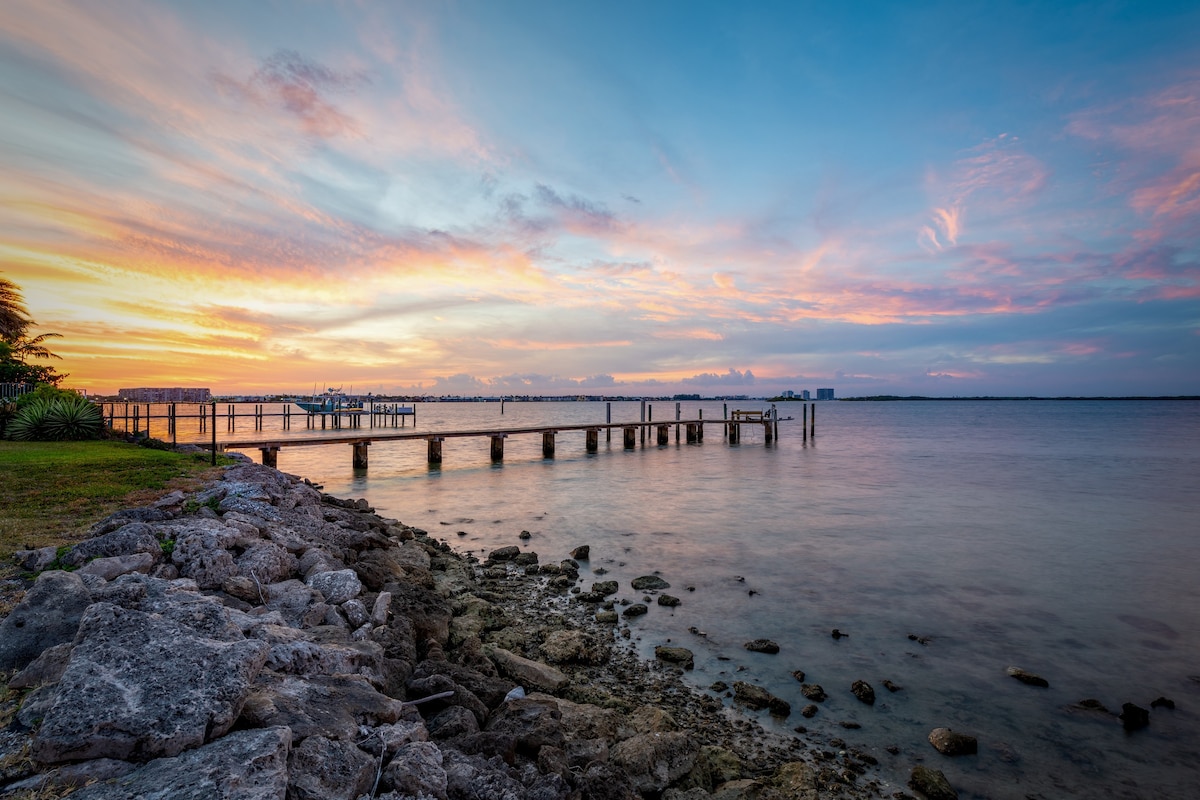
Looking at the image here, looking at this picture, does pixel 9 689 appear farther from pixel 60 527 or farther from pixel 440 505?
pixel 440 505

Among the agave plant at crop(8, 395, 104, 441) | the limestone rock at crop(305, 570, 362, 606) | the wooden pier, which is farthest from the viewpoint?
the wooden pier

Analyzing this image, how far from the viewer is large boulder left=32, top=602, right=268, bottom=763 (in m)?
2.94

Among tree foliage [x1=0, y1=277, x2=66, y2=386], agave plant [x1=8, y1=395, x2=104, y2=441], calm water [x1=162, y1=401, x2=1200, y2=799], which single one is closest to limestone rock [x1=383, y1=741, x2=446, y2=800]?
calm water [x1=162, y1=401, x2=1200, y2=799]

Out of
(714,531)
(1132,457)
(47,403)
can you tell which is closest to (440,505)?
(714,531)

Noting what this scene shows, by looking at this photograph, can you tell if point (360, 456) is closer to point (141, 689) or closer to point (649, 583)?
point (649, 583)

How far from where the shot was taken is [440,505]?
64.0 ft

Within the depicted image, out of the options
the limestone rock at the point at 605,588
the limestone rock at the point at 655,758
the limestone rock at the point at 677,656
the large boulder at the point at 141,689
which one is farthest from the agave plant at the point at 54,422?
the limestone rock at the point at 655,758

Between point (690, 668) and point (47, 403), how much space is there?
24.0m

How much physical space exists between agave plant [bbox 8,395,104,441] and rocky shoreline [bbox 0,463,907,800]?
1461cm

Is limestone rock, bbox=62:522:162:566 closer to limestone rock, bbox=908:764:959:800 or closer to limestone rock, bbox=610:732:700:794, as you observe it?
limestone rock, bbox=610:732:700:794

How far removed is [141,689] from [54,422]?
21612 millimetres

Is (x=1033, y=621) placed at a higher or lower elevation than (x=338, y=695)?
lower

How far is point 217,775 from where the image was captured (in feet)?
9.15

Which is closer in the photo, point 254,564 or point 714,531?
point 254,564
